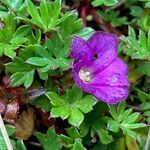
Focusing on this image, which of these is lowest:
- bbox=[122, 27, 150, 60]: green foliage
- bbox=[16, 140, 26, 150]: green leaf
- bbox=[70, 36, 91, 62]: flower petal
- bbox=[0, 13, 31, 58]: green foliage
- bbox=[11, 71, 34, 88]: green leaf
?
bbox=[16, 140, 26, 150]: green leaf

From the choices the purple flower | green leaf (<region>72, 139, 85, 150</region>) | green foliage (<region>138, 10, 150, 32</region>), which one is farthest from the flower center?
green foliage (<region>138, 10, 150, 32</region>)

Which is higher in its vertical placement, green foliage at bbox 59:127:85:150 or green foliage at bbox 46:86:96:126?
green foliage at bbox 46:86:96:126

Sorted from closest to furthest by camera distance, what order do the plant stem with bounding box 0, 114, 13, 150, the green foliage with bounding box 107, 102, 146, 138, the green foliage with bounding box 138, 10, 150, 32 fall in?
the plant stem with bounding box 0, 114, 13, 150 < the green foliage with bounding box 107, 102, 146, 138 < the green foliage with bounding box 138, 10, 150, 32

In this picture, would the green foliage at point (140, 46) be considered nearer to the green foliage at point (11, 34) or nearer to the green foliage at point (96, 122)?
the green foliage at point (96, 122)

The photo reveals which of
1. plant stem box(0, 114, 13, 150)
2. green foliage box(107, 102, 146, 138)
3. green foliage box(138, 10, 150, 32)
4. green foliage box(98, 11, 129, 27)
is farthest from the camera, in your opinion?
green foliage box(98, 11, 129, 27)

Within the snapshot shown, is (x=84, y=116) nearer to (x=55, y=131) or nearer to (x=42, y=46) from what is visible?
(x=55, y=131)

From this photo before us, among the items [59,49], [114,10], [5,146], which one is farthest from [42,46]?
[114,10]

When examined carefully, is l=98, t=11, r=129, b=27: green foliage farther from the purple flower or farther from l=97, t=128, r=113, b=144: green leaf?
l=97, t=128, r=113, b=144: green leaf

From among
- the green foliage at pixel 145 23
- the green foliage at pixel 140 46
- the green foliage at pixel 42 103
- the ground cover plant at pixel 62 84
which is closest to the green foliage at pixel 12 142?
the ground cover plant at pixel 62 84
